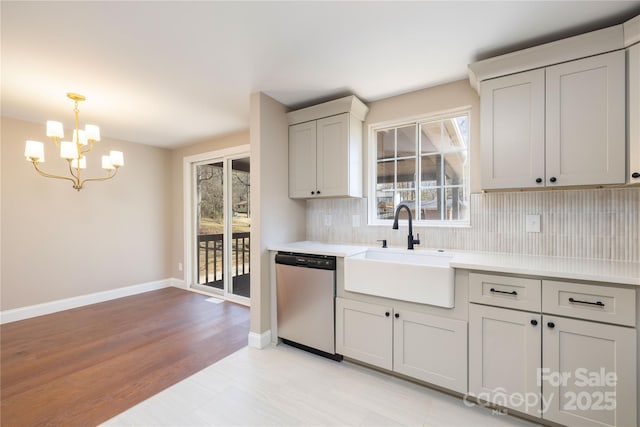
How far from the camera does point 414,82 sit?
7.75ft

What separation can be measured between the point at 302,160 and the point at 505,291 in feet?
6.60

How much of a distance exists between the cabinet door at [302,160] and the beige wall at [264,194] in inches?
4.6

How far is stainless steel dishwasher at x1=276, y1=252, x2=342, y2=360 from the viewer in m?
2.30

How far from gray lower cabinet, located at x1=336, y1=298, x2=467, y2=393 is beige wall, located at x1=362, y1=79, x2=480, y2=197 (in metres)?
1.16

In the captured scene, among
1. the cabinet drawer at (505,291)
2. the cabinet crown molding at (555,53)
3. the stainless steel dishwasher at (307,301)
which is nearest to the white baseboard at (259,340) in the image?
the stainless steel dishwasher at (307,301)

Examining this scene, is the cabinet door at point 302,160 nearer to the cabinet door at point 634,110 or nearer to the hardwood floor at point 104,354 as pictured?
the hardwood floor at point 104,354

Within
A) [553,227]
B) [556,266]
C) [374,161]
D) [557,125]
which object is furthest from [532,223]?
[374,161]

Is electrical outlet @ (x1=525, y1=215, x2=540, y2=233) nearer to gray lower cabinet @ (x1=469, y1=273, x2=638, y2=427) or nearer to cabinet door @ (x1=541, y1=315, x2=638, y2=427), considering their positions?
gray lower cabinet @ (x1=469, y1=273, x2=638, y2=427)

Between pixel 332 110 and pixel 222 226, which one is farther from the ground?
pixel 332 110

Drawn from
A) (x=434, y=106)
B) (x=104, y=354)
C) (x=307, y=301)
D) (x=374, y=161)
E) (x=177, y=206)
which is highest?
(x=434, y=106)

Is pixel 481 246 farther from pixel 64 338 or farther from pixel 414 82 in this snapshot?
pixel 64 338

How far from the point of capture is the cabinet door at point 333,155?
8.43 ft

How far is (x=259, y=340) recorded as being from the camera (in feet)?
8.32

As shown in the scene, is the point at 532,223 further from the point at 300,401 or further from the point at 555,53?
the point at 300,401
